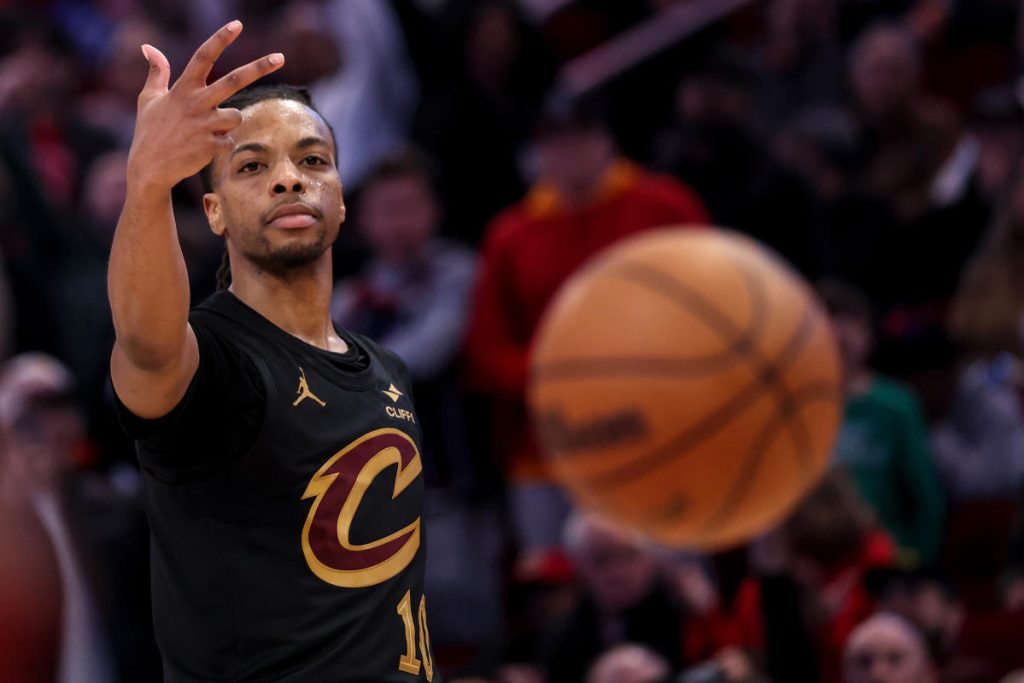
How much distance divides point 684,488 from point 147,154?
3.26 m

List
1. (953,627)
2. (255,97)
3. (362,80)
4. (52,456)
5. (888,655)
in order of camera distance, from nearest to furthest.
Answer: (255,97) < (888,655) < (953,627) < (52,456) < (362,80)

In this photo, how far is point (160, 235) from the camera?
272cm

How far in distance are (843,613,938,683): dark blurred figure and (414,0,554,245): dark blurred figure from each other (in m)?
3.24

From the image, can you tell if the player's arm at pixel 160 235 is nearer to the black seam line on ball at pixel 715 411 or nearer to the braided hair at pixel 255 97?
the braided hair at pixel 255 97

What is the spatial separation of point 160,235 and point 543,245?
4.89m

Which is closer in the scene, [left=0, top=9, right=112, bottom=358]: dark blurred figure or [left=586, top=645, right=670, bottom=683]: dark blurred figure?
[left=586, top=645, right=670, bottom=683]: dark blurred figure

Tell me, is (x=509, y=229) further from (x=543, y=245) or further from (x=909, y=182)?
(x=909, y=182)

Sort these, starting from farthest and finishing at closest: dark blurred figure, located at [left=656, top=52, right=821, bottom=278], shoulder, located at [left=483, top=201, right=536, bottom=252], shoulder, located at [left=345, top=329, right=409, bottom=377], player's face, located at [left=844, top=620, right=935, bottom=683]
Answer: dark blurred figure, located at [left=656, top=52, right=821, bottom=278], shoulder, located at [left=483, top=201, right=536, bottom=252], player's face, located at [left=844, top=620, right=935, bottom=683], shoulder, located at [left=345, top=329, right=409, bottom=377]

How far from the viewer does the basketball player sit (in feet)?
8.96

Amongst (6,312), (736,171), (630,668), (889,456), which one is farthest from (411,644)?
(736,171)

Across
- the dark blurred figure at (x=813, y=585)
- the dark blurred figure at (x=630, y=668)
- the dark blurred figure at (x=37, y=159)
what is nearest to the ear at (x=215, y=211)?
the dark blurred figure at (x=630, y=668)

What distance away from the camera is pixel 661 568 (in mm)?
6629

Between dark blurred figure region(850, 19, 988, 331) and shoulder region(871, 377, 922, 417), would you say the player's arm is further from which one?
dark blurred figure region(850, 19, 988, 331)

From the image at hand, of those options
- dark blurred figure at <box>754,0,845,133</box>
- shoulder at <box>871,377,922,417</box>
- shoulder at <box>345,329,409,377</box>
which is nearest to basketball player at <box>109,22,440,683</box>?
shoulder at <box>345,329,409,377</box>
